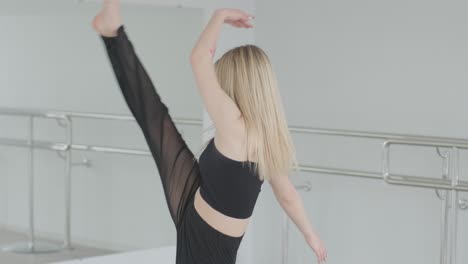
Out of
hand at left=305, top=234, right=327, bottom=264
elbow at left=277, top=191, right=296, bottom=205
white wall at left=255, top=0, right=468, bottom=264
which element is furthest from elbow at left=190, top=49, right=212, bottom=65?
white wall at left=255, top=0, right=468, bottom=264

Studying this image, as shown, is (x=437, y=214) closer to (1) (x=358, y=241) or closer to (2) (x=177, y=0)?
(1) (x=358, y=241)

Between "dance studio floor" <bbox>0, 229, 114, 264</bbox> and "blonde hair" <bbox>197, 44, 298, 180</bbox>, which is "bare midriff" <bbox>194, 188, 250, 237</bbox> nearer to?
"blonde hair" <bbox>197, 44, 298, 180</bbox>

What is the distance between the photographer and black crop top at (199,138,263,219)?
2135 mm

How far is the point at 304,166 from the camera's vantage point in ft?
16.1

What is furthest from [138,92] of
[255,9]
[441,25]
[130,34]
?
[255,9]

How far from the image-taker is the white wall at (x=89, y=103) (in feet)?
13.1

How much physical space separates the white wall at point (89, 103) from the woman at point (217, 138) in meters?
1.93

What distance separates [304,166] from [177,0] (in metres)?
1.15

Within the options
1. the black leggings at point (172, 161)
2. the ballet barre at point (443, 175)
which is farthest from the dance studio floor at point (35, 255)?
the black leggings at point (172, 161)

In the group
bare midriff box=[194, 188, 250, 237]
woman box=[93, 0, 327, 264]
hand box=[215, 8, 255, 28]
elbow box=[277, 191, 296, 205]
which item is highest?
hand box=[215, 8, 255, 28]

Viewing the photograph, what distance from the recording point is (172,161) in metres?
2.22

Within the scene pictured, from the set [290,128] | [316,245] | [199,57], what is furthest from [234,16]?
[290,128]

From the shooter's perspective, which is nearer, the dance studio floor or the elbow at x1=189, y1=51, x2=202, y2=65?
the elbow at x1=189, y1=51, x2=202, y2=65

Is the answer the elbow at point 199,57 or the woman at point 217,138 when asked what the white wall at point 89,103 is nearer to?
the woman at point 217,138
